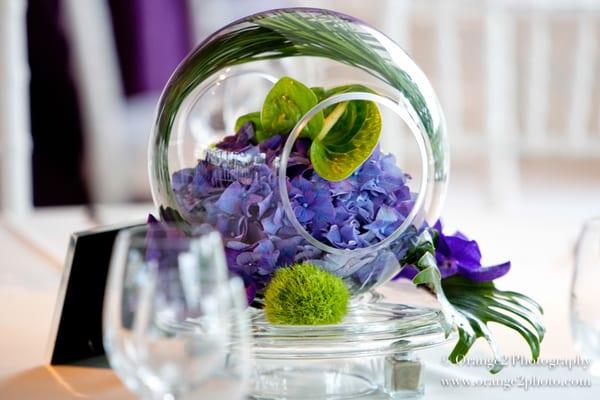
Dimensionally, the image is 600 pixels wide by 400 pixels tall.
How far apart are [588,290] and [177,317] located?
321 millimetres

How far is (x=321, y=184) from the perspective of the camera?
2.48 ft

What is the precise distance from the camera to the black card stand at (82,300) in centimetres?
A: 88

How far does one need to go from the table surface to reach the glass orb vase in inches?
3.3

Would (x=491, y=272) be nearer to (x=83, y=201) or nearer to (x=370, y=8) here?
(x=370, y=8)

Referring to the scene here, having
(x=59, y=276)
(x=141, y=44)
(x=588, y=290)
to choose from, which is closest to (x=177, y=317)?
(x=588, y=290)

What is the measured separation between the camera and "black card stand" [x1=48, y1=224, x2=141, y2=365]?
34.7 inches

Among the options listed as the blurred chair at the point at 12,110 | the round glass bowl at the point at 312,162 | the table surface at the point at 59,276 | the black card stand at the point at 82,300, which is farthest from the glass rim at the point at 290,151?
the blurred chair at the point at 12,110

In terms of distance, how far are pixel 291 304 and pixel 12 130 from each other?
1.30 metres

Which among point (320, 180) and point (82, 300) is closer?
point (320, 180)

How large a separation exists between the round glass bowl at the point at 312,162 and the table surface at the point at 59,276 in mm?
141

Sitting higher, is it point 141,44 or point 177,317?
point 141,44

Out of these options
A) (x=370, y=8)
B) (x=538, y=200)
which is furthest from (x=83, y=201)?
(x=538, y=200)

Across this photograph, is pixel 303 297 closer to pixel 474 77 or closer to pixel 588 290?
pixel 588 290

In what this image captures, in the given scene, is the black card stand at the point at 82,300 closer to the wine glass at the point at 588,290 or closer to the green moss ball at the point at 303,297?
the green moss ball at the point at 303,297
